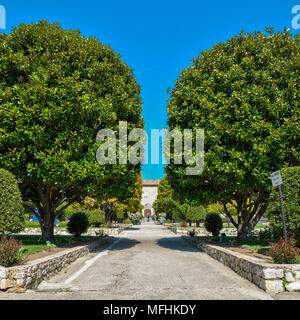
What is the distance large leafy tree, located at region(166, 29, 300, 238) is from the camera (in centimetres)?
1221

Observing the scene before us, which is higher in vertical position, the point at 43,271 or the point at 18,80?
the point at 18,80

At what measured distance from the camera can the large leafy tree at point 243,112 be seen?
40.1 ft

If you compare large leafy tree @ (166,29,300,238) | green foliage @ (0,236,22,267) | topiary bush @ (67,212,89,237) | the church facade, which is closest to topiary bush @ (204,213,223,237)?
large leafy tree @ (166,29,300,238)

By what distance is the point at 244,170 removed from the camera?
12.4 meters

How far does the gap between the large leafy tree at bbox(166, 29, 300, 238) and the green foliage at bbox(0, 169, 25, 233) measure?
7591mm

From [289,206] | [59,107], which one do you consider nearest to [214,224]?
[289,206]

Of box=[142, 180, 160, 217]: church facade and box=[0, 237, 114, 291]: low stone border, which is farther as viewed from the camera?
box=[142, 180, 160, 217]: church facade

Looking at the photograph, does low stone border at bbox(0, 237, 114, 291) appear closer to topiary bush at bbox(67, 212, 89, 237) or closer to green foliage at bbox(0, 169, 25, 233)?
green foliage at bbox(0, 169, 25, 233)

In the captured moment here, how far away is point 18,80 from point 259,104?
1145 centimetres

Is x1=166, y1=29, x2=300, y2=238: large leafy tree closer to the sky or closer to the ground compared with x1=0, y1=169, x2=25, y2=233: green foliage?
closer to the sky

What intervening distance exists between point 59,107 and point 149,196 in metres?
98.4

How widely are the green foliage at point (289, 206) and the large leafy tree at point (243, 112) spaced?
2240mm
